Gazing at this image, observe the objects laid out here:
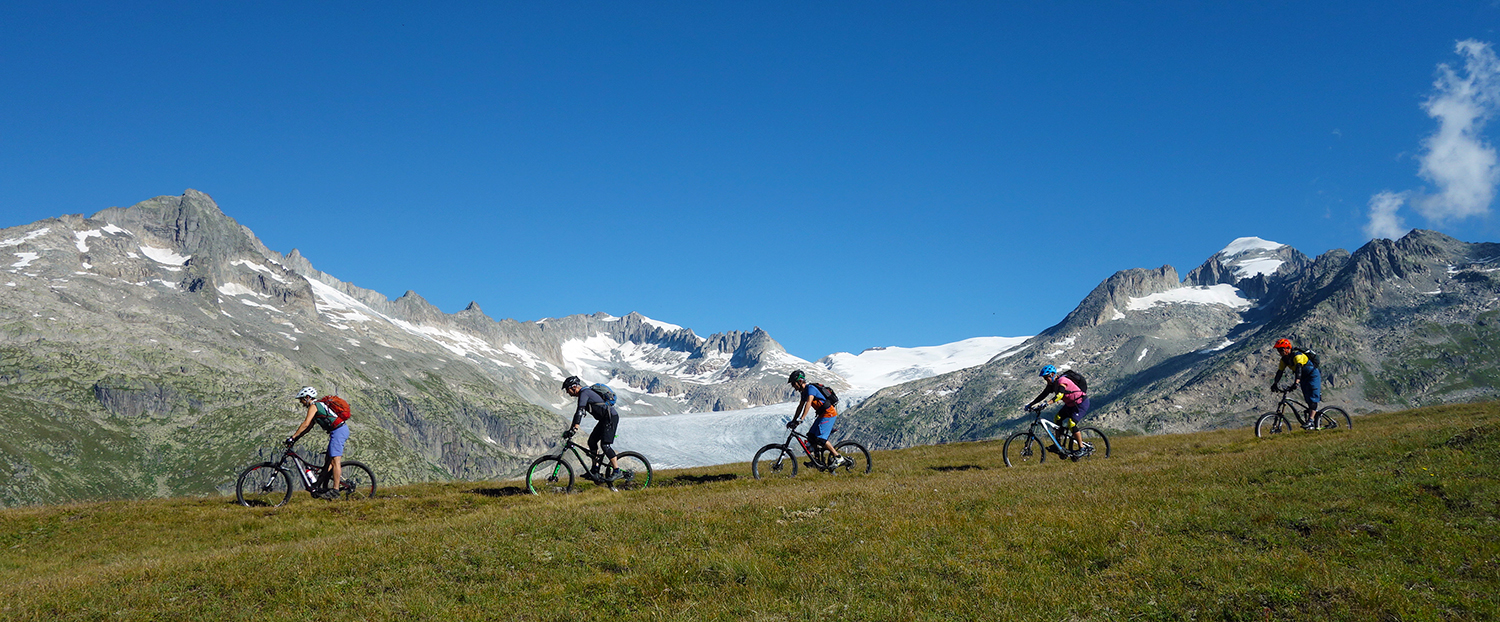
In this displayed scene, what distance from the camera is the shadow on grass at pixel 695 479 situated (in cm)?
2641

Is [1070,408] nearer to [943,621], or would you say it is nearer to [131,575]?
[943,621]

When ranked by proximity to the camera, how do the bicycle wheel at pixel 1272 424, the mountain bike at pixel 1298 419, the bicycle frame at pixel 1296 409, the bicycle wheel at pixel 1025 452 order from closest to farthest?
1. the bicycle wheel at pixel 1025 452
2. the mountain bike at pixel 1298 419
3. the bicycle frame at pixel 1296 409
4. the bicycle wheel at pixel 1272 424

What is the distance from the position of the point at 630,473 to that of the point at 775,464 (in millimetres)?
4681

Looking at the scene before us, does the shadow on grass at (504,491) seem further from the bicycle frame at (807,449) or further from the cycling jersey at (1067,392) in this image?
the cycling jersey at (1067,392)

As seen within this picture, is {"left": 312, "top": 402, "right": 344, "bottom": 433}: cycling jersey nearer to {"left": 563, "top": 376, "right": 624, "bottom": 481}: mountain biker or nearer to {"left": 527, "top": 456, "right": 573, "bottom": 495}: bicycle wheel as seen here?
{"left": 527, "top": 456, "right": 573, "bottom": 495}: bicycle wheel

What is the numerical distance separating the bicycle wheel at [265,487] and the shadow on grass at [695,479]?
36.0 ft

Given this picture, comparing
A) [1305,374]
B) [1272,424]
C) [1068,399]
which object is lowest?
[1272,424]

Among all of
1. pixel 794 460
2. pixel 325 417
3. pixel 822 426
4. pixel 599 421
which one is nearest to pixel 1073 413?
pixel 822 426

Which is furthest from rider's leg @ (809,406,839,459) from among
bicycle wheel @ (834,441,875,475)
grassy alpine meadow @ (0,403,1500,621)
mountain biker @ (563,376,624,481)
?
mountain biker @ (563,376,624,481)

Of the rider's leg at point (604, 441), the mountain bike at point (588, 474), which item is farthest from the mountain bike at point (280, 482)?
the rider's leg at point (604, 441)

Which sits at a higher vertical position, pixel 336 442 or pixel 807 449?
pixel 336 442

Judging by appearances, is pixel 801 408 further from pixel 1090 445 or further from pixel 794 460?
pixel 1090 445

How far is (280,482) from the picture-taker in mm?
24219

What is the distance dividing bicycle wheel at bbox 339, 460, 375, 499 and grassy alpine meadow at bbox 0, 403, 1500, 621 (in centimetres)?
380
